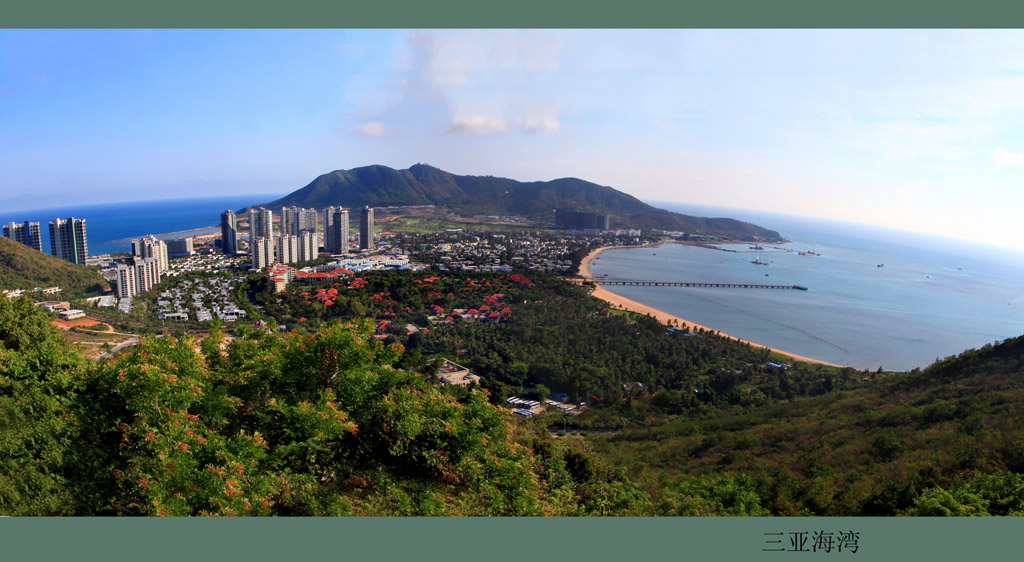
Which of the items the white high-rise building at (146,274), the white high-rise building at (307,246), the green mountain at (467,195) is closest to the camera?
the white high-rise building at (146,274)

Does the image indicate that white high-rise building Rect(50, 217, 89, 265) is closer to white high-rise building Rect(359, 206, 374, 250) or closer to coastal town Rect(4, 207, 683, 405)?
coastal town Rect(4, 207, 683, 405)

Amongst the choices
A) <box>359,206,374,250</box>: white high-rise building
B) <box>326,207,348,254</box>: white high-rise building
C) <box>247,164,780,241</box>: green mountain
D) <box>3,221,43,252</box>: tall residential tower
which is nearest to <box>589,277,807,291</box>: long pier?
<box>247,164,780,241</box>: green mountain

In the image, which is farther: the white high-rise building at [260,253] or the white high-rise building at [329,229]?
the white high-rise building at [329,229]

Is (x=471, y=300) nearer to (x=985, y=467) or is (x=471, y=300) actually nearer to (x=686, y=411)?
(x=686, y=411)

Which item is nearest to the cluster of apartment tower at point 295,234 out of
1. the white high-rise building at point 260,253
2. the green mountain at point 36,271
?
the white high-rise building at point 260,253

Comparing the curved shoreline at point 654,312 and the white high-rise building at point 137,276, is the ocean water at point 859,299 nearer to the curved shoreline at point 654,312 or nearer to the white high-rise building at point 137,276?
the curved shoreline at point 654,312

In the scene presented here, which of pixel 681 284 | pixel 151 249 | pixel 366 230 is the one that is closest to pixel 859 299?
pixel 681 284
